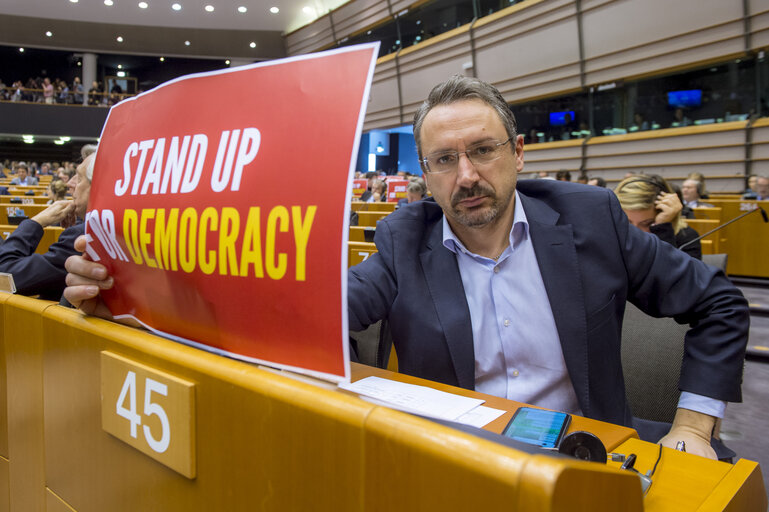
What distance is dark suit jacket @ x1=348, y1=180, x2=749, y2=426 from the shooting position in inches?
49.5

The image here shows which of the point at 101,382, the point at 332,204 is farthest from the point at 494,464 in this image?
the point at 101,382

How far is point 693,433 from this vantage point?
3.78 feet

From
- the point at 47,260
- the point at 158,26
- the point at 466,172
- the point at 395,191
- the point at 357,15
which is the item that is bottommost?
the point at 47,260

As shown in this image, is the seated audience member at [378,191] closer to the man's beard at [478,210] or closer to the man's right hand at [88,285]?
the man's beard at [478,210]

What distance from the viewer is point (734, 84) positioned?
8625mm

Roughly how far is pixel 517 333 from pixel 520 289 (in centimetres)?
11

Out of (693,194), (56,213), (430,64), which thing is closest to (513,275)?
A: (56,213)

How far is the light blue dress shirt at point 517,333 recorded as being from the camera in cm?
130

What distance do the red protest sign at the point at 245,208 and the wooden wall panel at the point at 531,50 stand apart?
10.9 meters

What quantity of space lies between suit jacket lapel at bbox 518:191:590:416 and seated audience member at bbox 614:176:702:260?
1.83 m

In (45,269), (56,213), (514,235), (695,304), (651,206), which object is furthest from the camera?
(651,206)

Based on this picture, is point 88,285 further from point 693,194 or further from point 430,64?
point 430,64

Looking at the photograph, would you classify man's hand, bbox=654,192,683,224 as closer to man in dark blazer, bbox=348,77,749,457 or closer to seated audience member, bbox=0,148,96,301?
man in dark blazer, bbox=348,77,749,457

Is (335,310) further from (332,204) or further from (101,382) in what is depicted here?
→ (101,382)
